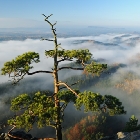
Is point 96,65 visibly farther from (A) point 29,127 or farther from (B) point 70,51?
(A) point 29,127

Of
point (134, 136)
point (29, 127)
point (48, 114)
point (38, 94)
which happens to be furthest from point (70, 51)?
point (134, 136)

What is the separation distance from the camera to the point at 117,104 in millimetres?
19297

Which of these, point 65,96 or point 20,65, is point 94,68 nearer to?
point 65,96

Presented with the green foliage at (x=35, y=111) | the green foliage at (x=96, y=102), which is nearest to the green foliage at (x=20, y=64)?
the green foliage at (x=35, y=111)

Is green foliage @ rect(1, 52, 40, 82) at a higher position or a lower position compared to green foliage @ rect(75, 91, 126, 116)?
higher

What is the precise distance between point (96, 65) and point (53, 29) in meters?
4.84

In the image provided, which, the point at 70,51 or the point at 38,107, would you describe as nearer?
the point at 38,107

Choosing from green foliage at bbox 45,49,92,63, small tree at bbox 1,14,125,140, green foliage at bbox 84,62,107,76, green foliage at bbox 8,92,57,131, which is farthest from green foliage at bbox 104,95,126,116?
green foliage at bbox 8,92,57,131

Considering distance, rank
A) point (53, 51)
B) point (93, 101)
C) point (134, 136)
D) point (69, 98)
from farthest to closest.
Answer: point (134, 136), point (69, 98), point (53, 51), point (93, 101)

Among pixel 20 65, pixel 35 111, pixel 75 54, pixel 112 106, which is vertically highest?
pixel 75 54

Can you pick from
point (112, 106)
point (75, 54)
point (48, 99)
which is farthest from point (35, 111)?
point (112, 106)

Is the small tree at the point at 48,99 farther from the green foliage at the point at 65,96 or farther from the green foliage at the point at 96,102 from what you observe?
the green foliage at the point at 65,96

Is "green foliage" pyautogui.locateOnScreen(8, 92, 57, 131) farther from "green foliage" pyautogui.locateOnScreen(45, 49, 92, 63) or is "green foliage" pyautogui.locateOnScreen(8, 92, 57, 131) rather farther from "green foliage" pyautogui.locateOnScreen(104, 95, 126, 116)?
"green foliage" pyautogui.locateOnScreen(104, 95, 126, 116)

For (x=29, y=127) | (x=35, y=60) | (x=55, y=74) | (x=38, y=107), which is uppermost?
(x=35, y=60)
